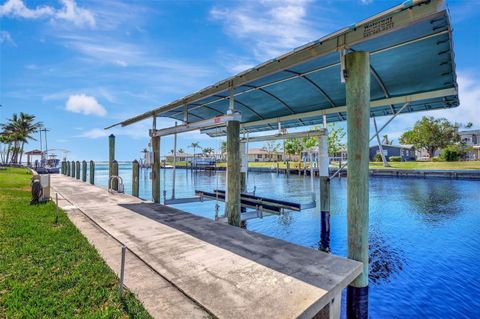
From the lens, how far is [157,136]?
33.3ft

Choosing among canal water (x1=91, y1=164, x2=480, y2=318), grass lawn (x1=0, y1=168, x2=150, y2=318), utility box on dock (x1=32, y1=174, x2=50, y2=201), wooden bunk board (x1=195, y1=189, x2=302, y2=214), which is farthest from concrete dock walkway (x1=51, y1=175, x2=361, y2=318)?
utility box on dock (x1=32, y1=174, x2=50, y2=201)

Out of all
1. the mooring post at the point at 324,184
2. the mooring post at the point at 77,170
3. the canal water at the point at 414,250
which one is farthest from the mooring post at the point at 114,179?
the mooring post at the point at 77,170

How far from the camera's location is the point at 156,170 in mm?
10094

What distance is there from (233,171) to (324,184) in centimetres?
370

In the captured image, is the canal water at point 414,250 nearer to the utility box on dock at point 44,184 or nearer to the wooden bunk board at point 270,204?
the wooden bunk board at point 270,204

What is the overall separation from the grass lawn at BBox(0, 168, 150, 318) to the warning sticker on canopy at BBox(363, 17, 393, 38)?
4.64 m

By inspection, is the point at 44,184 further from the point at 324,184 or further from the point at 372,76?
the point at 372,76

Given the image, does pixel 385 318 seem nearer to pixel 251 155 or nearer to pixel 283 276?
pixel 283 276

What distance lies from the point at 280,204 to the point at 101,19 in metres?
8.14

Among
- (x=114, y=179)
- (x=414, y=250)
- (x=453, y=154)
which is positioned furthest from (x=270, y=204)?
(x=453, y=154)

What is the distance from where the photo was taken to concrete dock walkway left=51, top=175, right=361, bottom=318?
3029 millimetres

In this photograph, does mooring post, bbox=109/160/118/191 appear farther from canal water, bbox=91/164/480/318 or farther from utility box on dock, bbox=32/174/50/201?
canal water, bbox=91/164/480/318

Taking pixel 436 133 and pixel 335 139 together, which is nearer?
pixel 335 139

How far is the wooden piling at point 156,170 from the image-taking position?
9.95 metres
